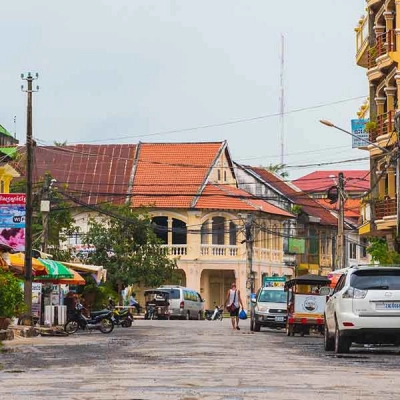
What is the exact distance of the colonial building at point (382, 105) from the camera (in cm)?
4912

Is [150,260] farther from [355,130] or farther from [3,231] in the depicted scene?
[3,231]

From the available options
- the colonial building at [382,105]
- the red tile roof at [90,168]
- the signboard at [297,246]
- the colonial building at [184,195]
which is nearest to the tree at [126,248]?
the red tile roof at [90,168]

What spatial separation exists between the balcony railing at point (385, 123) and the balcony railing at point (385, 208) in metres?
2.72

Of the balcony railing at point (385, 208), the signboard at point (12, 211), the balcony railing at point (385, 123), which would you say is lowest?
the signboard at point (12, 211)

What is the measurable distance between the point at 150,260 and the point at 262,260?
55.8ft

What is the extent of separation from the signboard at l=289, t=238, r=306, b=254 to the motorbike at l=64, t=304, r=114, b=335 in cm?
5659

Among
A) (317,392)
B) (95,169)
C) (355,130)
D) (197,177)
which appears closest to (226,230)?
(197,177)

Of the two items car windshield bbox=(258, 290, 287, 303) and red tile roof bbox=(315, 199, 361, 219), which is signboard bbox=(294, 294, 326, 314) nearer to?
car windshield bbox=(258, 290, 287, 303)

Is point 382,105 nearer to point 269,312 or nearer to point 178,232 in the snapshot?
point 269,312

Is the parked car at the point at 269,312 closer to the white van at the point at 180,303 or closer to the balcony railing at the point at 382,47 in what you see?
the balcony railing at the point at 382,47

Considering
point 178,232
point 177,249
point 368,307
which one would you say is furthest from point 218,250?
point 368,307

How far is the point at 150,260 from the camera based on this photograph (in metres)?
77.5

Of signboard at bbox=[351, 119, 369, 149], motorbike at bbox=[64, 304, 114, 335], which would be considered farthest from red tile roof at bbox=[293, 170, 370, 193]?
motorbike at bbox=[64, 304, 114, 335]

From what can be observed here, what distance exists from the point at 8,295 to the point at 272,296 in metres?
17.7
